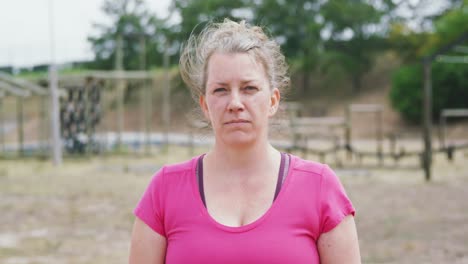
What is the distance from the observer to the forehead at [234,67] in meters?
1.75

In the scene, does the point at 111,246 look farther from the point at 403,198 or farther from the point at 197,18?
the point at 197,18

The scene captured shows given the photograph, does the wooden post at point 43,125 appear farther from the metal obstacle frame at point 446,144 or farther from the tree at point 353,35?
the tree at point 353,35

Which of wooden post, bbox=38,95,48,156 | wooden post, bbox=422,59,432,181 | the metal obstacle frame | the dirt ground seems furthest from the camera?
wooden post, bbox=38,95,48,156

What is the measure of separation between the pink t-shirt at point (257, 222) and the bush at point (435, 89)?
92.7 ft

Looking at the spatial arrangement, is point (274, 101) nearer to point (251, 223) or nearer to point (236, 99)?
point (236, 99)

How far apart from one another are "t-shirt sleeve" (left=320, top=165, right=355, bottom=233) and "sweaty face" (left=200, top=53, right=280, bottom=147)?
8.1 inches

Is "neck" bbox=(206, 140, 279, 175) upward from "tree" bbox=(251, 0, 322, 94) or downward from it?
downward

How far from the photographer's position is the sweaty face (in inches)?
68.5

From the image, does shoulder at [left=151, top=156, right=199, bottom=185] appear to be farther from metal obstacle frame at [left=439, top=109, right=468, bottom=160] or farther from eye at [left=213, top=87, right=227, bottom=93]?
Result: metal obstacle frame at [left=439, top=109, right=468, bottom=160]

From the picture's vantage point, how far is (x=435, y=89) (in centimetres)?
2933

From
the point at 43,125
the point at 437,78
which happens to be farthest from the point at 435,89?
the point at 43,125

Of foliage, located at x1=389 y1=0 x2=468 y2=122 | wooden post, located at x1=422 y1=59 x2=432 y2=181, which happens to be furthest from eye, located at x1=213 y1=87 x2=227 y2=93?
foliage, located at x1=389 y1=0 x2=468 y2=122

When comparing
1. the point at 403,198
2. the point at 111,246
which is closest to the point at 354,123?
the point at 403,198

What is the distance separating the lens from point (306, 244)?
1.66 meters
